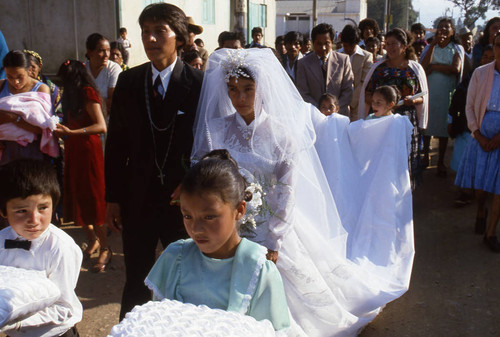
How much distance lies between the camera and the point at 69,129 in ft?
17.6

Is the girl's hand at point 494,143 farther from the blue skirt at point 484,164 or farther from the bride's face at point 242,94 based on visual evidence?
the bride's face at point 242,94

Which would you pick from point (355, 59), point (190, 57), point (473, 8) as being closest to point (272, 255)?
point (190, 57)

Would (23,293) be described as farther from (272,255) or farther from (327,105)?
(327,105)

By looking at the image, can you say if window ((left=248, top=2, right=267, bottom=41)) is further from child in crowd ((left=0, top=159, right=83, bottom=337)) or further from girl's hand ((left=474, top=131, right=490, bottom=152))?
child in crowd ((left=0, top=159, right=83, bottom=337))

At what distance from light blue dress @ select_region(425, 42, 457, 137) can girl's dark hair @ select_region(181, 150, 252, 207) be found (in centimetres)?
688

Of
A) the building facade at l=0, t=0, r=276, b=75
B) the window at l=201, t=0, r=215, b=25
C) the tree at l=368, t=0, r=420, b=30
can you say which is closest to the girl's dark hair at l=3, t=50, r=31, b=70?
the building facade at l=0, t=0, r=276, b=75

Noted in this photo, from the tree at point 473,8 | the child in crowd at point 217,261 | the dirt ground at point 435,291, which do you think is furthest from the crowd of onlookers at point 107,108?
the tree at point 473,8

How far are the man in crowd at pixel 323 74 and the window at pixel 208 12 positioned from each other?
14.0 m

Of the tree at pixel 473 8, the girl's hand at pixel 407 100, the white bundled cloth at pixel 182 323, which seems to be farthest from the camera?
the tree at pixel 473 8

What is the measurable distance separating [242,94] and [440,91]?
613cm

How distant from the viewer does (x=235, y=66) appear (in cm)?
328

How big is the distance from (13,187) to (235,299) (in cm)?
126

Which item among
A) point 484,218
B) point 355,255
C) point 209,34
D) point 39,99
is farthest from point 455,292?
point 209,34

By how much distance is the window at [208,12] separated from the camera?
20.1m
